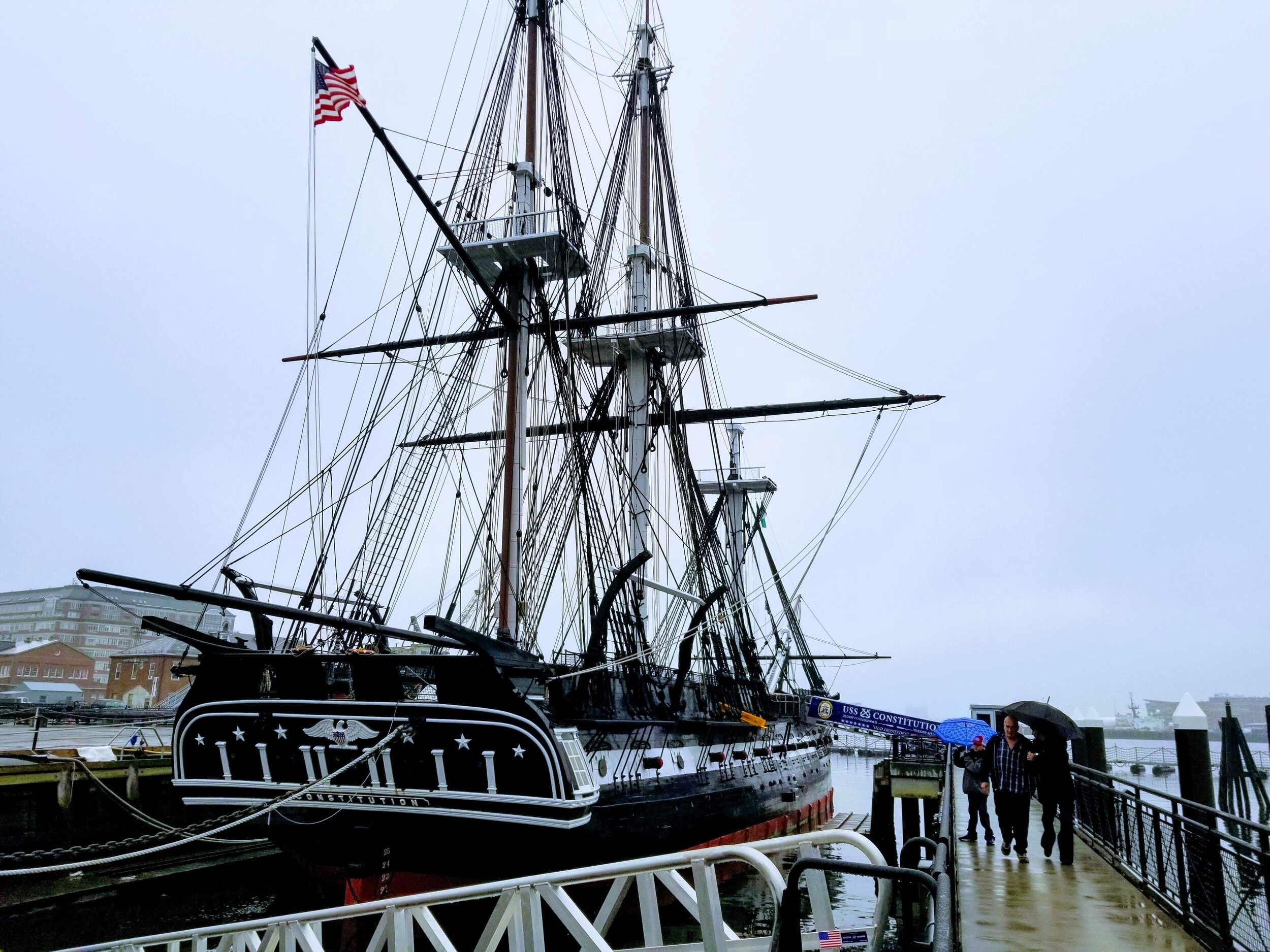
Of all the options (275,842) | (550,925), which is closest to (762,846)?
(550,925)

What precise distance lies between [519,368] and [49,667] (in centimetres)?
6659

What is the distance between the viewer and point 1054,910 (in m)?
7.09

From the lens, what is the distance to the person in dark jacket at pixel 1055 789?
29.8ft

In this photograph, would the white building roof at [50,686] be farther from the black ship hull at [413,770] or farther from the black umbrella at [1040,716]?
the black umbrella at [1040,716]

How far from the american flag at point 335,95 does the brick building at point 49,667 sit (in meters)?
60.5

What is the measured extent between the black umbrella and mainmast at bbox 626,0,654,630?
35.0 ft

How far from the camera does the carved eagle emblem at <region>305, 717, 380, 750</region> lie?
10.7 m

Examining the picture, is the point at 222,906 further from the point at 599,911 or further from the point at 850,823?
the point at 599,911

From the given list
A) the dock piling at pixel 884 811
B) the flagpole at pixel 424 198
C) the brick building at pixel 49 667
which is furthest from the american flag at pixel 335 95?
the brick building at pixel 49 667

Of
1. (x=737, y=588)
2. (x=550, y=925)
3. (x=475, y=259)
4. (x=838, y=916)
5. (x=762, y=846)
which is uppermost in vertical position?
(x=475, y=259)

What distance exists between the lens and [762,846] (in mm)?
4840

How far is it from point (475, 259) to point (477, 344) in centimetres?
181

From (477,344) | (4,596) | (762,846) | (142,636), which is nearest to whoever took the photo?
(762,846)

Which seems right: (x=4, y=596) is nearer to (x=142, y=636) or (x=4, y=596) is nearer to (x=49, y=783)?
→ (x=142, y=636)
